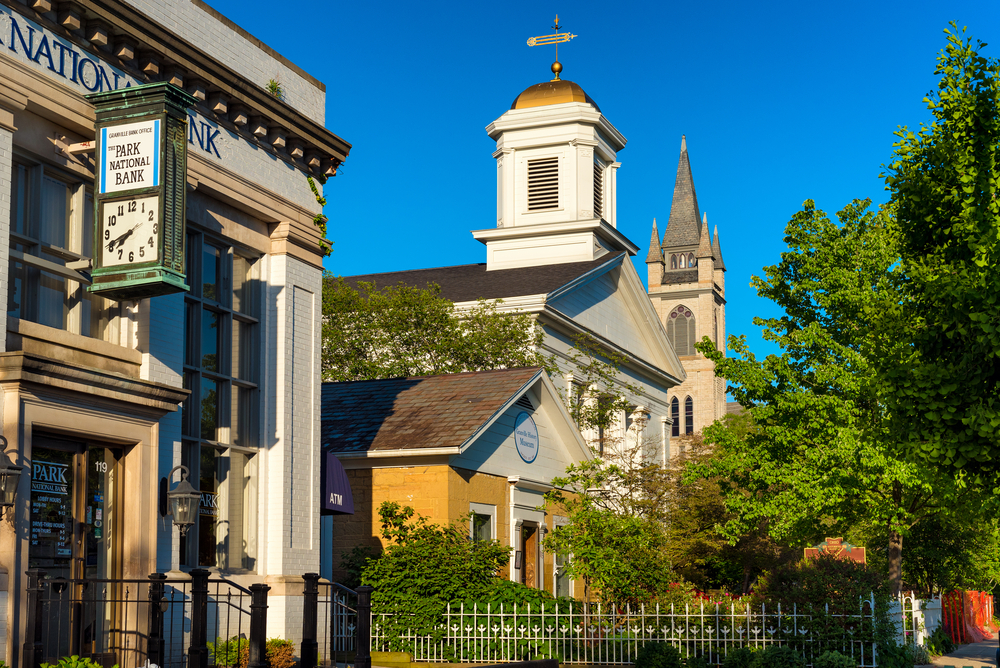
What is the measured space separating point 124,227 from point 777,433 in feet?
47.3

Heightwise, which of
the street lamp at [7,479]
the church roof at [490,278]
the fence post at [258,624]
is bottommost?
the fence post at [258,624]

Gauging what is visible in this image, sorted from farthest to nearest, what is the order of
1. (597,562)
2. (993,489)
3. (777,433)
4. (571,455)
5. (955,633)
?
(955,633), (571,455), (777,433), (597,562), (993,489)

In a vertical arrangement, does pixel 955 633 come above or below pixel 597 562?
below

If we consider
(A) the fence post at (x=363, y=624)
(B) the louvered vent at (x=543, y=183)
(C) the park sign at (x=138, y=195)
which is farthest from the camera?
(B) the louvered vent at (x=543, y=183)

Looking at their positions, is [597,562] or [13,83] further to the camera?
[597,562]

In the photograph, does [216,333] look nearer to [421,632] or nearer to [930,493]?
[421,632]

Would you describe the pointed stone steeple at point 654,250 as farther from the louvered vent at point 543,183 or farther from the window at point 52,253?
the window at point 52,253

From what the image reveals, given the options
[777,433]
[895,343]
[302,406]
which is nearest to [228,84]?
[302,406]

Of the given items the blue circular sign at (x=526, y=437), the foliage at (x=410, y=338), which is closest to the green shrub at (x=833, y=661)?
the blue circular sign at (x=526, y=437)

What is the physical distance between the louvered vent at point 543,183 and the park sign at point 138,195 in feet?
112

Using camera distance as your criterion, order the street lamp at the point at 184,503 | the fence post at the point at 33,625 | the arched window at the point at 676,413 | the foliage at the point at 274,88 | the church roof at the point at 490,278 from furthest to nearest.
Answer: the arched window at the point at 676,413 < the church roof at the point at 490,278 < the foliage at the point at 274,88 < the street lamp at the point at 184,503 < the fence post at the point at 33,625

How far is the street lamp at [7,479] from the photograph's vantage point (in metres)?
9.80

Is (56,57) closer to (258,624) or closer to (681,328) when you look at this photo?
(258,624)

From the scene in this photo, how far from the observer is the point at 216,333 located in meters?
14.5
